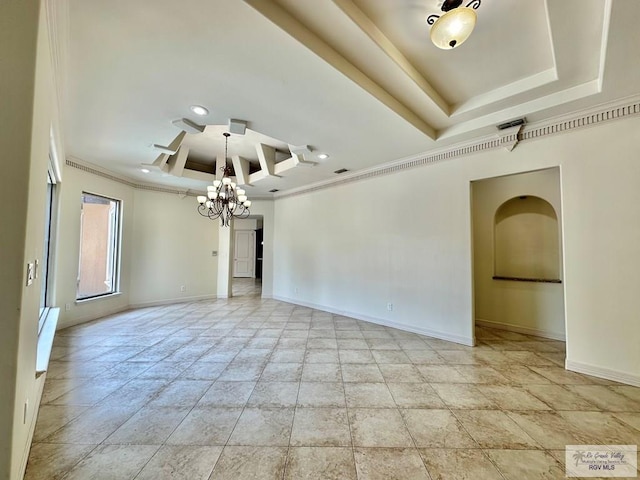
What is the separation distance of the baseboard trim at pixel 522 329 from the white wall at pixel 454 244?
130 centimetres

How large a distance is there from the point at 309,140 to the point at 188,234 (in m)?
4.51

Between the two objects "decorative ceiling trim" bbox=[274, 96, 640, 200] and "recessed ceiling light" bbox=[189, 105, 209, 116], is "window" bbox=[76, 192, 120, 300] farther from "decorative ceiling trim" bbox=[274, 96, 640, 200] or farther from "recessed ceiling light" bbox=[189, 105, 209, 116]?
"decorative ceiling trim" bbox=[274, 96, 640, 200]

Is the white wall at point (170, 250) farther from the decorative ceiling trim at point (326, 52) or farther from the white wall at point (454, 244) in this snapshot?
the decorative ceiling trim at point (326, 52)

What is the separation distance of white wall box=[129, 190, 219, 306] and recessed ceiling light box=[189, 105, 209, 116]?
4057mm

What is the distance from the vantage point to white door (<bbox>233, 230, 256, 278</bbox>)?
1187 centimetres

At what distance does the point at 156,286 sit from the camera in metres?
6.13

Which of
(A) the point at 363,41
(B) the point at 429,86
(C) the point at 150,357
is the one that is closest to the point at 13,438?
(C) the point at 150,357

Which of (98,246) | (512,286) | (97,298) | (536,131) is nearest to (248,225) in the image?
(98,246)

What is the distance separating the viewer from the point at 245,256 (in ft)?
39.1

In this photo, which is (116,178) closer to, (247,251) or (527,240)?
(247,251)

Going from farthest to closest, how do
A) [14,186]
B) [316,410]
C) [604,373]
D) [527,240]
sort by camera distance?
1. [527,240]
2. [604,373]
3. [316,410]
4. [14,186]

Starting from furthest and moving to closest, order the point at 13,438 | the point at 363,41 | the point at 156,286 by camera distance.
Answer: the point at 156,286, the point at 363,41, the point at 13,438

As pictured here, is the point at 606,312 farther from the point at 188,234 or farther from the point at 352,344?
the point at 188,234

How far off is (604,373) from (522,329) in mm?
1617
